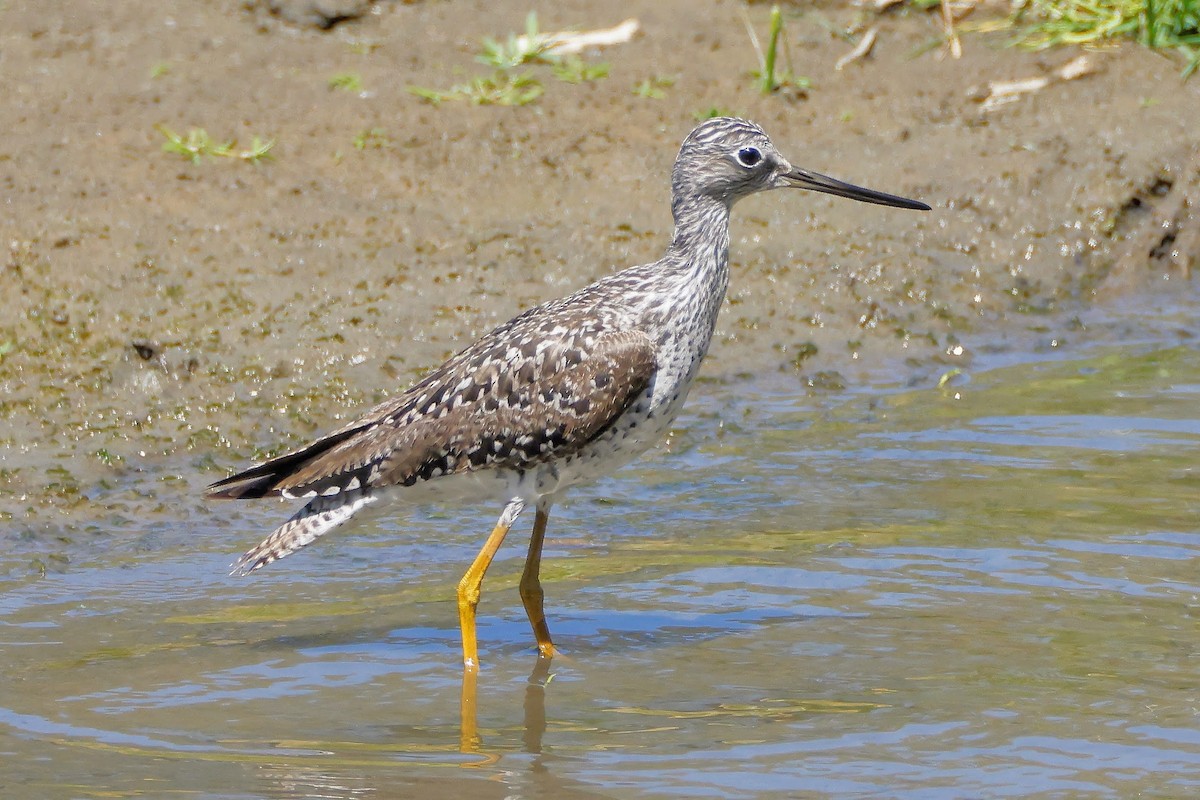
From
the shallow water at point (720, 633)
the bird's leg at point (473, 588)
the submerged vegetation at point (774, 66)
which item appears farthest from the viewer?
the submerged vegetation at point (774, 66)

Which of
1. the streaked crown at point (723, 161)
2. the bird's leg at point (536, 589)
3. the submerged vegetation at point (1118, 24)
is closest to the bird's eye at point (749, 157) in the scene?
the streaked crown at point (723, 161)

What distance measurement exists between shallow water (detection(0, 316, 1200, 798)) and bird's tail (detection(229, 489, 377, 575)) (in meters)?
0.31

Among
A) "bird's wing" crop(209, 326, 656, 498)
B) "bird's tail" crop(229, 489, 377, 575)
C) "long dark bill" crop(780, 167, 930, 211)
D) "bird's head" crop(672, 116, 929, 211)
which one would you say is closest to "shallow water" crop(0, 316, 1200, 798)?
"bird's tail" crop(229, 489, 377, 575)

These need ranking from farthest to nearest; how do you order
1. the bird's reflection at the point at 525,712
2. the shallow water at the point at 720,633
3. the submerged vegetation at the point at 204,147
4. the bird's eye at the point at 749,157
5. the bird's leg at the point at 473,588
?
the submerged vegetation at the point at 204,147 < the bird's eye at the point at 749,157 < the bird's leg at the point at 473,588 < the bird's reflection at the point at 525,712 < the shallow water at the point at 720,633

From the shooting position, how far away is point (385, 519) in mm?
7879

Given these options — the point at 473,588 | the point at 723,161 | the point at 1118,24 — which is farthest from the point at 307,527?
the point at 1118,24

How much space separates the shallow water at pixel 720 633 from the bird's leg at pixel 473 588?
0.32 feet

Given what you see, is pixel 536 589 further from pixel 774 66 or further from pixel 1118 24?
pixel 1118 24

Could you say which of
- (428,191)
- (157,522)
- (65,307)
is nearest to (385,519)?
(157,522)

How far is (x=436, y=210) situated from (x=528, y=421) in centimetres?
369

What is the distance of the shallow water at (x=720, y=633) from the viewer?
5348mm

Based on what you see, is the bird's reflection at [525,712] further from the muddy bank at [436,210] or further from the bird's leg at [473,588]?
the muddy bank at [436,210]

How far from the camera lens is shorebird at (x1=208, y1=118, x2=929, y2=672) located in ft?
20.8

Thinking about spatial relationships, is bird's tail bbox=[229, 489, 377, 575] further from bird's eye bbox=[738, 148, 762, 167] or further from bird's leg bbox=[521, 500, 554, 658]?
bird's eye bbox=[738, 148, 762, 167]
